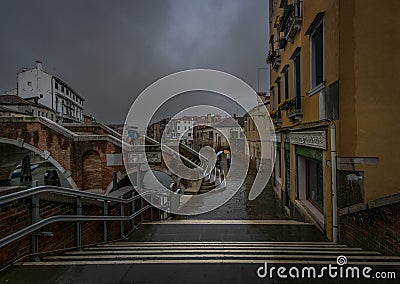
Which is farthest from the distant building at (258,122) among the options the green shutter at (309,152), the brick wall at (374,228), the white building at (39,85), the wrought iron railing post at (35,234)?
the white building at (39,85)

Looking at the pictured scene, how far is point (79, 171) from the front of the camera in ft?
53.0

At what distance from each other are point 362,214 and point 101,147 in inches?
526

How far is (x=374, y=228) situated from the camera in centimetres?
457

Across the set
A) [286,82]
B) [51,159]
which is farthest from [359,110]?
[51,159]

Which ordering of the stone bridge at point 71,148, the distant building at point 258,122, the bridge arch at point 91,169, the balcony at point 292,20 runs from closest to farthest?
the balcony at point 292,20, the stone bridge at point 71,148, the bridge arch at point 91,169, the distant building at point 258,122

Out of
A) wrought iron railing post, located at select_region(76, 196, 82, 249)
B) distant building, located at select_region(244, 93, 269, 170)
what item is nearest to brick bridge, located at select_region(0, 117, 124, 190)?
distant building, located at select_region(244, 93, 269, 170)

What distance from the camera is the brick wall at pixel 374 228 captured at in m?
4.05

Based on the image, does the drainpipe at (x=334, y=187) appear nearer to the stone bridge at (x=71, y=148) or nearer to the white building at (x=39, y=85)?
the stone bridge at (x=71, y=148)
